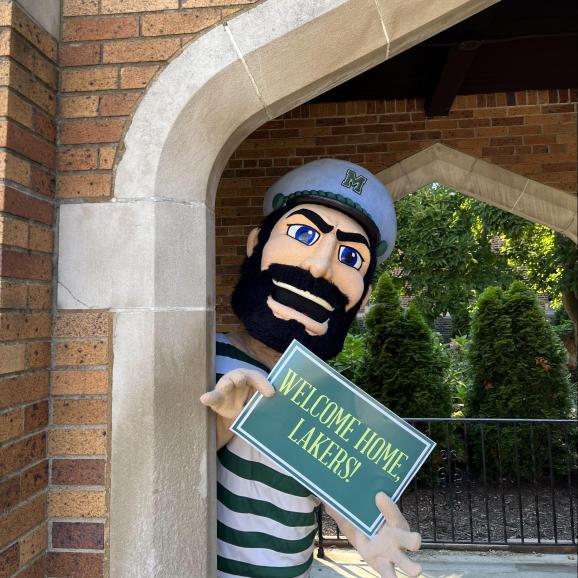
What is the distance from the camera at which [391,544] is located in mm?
1786

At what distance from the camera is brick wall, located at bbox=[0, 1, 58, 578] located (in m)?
1.52

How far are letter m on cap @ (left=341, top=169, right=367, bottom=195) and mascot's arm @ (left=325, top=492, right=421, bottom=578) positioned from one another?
1.12 m

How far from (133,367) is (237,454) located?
50cm

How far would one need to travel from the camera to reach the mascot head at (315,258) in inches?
77.2

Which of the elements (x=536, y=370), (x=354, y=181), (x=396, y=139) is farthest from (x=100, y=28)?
(x=536, y=370)

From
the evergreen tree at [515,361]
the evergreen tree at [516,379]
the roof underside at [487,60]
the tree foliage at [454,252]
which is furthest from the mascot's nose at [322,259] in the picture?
the tree foliage at [454,252]

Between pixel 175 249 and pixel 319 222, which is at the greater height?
pixel 319 222

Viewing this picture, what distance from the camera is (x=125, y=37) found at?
5.82 feet

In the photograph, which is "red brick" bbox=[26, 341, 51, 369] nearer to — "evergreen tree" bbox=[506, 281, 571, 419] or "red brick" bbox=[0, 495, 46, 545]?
"red brick" bbox=[0, 495, 46, 545]

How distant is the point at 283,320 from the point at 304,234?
338 millimetres

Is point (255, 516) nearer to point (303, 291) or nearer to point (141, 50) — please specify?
point (303, 291)

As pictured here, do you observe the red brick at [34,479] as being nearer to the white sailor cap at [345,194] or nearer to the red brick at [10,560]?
the red brick at [10,560]

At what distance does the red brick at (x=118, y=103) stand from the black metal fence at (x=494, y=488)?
4.58 meters

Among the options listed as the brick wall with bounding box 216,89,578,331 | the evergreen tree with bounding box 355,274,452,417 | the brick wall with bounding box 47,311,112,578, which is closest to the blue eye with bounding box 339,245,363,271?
the brick wall with bounding box 47,311,112,578
